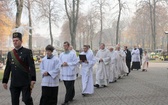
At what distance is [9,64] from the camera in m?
6.02

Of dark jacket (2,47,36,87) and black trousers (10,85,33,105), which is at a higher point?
dark jacket (2,47,36,87)

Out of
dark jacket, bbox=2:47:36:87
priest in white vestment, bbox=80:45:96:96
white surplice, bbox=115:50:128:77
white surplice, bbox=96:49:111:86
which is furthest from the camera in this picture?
white surplice, bbox=115:50:128:77

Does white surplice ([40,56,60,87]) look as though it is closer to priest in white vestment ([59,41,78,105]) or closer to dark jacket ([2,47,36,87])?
dark jacket ([2,47,36,87])

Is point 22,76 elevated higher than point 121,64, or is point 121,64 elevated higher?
point 22,76

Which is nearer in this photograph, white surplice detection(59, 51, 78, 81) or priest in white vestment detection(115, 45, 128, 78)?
white surplice detection(59, 51, 78, 81)

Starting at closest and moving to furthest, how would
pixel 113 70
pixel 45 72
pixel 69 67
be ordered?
1. pixel 45 72
2. pixel 69 67
3. pixel 113 70

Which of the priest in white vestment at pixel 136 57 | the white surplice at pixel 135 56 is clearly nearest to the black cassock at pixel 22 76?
the priest in white vestment at pixel 136 57

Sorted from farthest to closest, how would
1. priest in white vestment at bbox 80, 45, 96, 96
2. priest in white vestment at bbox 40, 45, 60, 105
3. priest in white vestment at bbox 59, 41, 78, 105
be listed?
priest in white vestment at bbox 80, 45, 96, 96, priest in white vestment at bbox 59, 41, 78, 105, priest in white vestment at bbox 40, 45, 60, 105

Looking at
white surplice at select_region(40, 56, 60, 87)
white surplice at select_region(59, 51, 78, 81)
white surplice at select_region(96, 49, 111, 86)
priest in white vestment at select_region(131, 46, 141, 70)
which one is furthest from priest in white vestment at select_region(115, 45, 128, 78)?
white surplice at select_region(40, 56, 60, 87)

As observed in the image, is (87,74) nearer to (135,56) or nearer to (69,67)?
(69,67)

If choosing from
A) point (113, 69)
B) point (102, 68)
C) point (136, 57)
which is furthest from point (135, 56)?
point (102, 68)

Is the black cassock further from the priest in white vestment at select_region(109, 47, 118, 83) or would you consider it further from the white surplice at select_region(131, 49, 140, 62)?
the white surplice at select_region(131, 49, 140, 62)

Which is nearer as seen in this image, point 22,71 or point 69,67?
point 22,71

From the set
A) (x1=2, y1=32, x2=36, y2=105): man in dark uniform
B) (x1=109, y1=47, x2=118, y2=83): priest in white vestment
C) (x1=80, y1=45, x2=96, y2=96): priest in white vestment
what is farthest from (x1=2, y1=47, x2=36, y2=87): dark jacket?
(x1=109, y1=47, x2=118, y2=83): priest in white vestment
